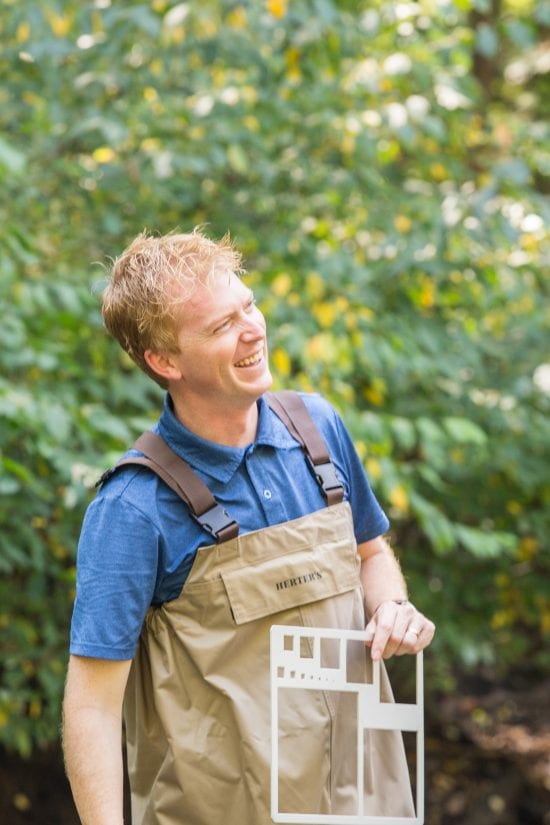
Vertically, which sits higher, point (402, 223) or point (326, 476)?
point (326, 476)

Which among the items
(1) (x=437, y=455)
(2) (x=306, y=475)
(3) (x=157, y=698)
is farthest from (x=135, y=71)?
(3) (x=157, y=698)

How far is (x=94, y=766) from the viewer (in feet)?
5.53

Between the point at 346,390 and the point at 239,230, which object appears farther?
the point at 239,230

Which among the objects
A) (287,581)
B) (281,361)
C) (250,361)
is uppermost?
(250,361)

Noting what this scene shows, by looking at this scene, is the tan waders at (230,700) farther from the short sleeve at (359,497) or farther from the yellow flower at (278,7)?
the yellow flower at (278,7)

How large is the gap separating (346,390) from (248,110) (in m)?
1.02

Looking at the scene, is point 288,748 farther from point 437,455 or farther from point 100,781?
point 437,455

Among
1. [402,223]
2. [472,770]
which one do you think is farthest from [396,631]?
[472,770]

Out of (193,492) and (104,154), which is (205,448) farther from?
(104,154)

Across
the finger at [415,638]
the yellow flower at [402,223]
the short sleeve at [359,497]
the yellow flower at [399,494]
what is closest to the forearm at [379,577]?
the short sleeve at [359,497]

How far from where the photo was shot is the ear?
6.00ft

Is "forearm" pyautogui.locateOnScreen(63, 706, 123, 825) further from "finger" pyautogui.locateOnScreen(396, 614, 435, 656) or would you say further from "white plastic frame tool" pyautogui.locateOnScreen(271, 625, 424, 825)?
"finger" pyautogui.locateOnScreen(396, 614, 435, 656)

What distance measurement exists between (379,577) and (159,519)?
1.61ft

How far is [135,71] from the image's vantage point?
3789mm
